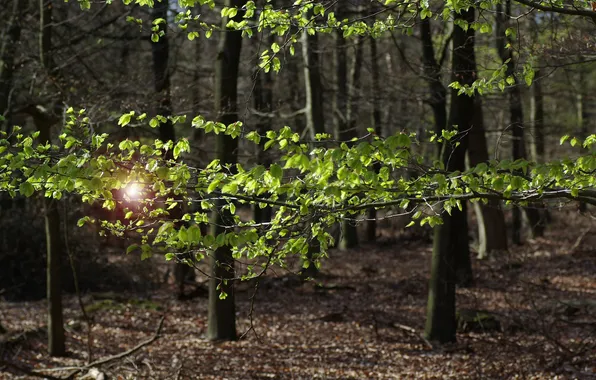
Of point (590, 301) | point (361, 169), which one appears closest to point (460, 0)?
point (361, 169)

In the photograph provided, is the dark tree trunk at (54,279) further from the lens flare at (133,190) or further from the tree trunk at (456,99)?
the tree trunk at (456,99)

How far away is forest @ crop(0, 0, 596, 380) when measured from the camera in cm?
440

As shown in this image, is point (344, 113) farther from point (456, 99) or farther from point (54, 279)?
point (54, 279)

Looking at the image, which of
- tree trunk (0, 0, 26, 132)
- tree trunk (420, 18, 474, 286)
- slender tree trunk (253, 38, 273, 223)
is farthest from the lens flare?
slender tree trunk (253, 38, 273, 223)

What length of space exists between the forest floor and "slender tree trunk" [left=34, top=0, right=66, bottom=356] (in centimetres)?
38

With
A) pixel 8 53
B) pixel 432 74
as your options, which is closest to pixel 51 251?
pixel 8 53

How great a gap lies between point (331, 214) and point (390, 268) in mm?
14133

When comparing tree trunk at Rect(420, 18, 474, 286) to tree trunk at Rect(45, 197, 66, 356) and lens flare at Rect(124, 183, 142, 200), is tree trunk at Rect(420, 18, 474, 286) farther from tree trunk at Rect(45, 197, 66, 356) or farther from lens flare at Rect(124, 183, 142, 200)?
tree trunk at Rect(45, 197, 66, 356)

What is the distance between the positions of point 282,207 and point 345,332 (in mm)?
7252

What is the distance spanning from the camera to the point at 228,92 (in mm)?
10734

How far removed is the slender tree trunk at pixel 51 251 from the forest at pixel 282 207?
0.04 metres

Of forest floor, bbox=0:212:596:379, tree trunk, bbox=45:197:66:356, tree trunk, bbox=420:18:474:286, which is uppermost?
tree trunk, bbox=420:18:474:286

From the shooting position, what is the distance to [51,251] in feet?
31.9

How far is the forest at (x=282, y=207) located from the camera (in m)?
4.40
